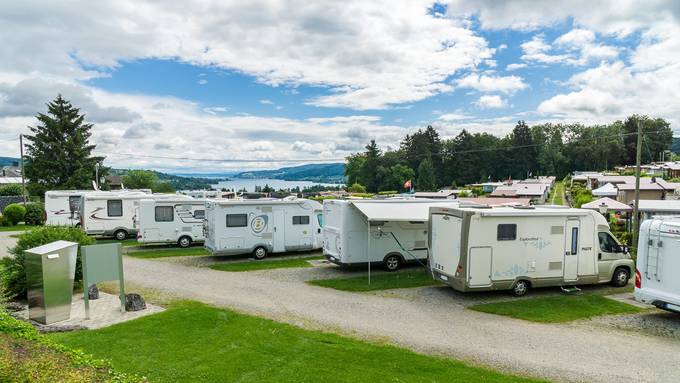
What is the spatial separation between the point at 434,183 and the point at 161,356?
265 feet

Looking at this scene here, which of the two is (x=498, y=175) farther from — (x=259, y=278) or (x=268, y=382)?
(x=268, y=382)

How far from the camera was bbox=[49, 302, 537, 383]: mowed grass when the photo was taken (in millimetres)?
6730

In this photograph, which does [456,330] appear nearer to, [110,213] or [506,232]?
[506,232]

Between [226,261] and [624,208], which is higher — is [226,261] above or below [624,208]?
below

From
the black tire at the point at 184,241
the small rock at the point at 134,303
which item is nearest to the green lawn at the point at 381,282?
the small rock at the point at 134,303

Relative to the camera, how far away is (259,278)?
14.4 m

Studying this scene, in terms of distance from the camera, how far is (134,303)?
10.5m

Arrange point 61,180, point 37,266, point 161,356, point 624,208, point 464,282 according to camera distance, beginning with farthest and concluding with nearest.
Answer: point 61,180 → point 624,208 → point 464,282 → point 37,266 → point 161,356

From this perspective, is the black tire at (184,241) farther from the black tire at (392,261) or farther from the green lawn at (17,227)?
the green lawn at (17,227)

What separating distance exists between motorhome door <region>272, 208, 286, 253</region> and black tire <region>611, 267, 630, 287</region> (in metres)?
11.1

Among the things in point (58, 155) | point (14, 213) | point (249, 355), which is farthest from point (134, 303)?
point (58, 155)

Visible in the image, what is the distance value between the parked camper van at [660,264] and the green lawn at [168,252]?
15.1 m

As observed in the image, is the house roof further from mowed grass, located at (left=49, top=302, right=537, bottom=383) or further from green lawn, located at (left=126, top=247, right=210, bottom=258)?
mowed grass, located at (left=49, top=302, right=537, bottom=383)

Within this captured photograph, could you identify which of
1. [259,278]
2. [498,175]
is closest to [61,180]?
[259,278]
